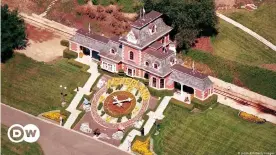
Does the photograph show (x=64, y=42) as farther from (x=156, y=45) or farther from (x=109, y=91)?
(x=156, y=45)

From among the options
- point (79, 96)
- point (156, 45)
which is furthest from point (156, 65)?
point (79, 96)

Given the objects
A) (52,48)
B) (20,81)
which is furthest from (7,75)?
(52,48)

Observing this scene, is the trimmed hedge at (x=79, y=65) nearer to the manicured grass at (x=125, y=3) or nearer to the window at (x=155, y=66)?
the window at (x=155, y=66)

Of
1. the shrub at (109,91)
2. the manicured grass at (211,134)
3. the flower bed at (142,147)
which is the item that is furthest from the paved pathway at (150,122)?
the shrub at (109,91)

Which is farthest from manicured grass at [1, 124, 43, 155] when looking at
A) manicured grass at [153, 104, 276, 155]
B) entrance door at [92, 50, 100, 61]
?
entrance door at [92, 50, 100, 61]

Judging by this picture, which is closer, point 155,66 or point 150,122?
point 150,122

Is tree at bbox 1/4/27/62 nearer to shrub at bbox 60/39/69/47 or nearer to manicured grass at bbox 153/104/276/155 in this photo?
shrub at bbox 60/39/69/47
